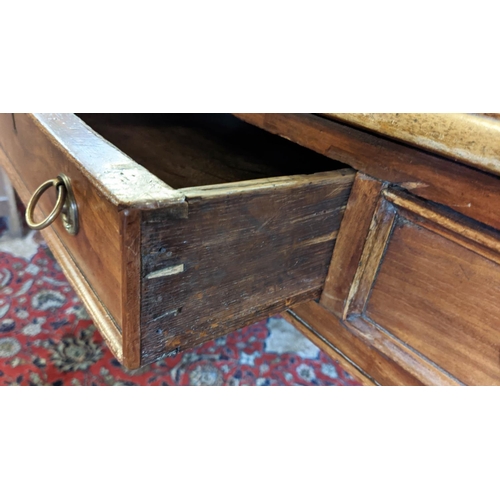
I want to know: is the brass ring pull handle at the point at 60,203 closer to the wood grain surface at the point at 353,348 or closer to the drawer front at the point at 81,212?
the drawer front at the point at 81,212

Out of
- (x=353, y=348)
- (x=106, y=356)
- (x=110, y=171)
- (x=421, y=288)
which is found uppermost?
(x=110, y=171)

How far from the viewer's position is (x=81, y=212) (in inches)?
18.4

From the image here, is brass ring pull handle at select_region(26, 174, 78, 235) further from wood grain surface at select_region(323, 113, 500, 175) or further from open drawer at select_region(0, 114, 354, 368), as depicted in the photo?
wood grain surface at select_region(323, 113, 500, 175)

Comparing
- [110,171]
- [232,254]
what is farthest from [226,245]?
[110,171]

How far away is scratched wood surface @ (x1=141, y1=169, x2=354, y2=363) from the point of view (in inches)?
14.7

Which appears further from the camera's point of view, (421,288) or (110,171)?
(421,288)

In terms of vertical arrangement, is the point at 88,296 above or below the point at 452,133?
below

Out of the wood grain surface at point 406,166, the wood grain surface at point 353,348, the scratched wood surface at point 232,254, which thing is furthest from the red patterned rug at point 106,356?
the wood grain surface at point 406,166

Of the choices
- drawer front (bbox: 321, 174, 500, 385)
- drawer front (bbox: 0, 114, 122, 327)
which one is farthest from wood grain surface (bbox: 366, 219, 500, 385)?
drawer front (bbox: 0, 114, 122, 327)

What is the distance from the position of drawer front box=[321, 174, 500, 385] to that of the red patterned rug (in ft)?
0.98

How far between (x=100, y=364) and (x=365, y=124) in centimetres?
64

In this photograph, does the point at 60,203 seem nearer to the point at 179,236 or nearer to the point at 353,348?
→ the point at 179,236

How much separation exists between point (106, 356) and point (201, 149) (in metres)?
0.44

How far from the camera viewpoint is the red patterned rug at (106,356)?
0.78m
